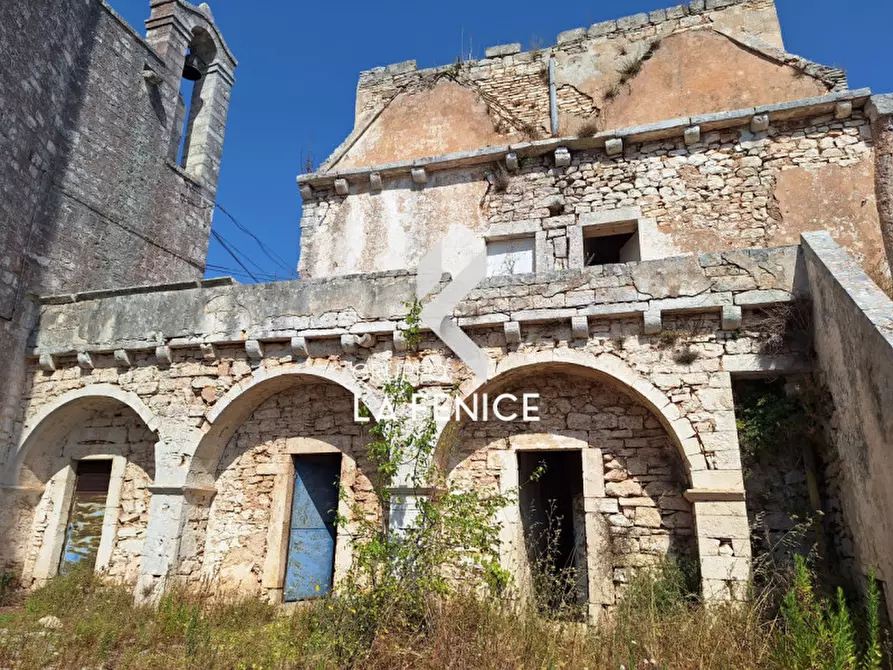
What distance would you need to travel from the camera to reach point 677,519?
5.79 metres

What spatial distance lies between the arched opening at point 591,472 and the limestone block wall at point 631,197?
8.02ft

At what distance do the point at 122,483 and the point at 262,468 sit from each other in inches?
84.1

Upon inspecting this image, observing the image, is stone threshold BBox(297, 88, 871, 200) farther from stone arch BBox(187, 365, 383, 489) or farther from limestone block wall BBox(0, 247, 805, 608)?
stone arch BBox(187, 365, 383, 489)

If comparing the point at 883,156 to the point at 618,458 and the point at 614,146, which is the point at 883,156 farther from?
the point at 618,458

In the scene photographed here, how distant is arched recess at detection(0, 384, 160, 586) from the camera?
25.1 ft

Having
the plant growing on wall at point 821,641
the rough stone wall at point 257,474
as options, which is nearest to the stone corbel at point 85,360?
the rough stone wall at point 257,474

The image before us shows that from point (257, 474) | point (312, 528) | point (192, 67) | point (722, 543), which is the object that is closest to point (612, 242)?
point (722, 543)

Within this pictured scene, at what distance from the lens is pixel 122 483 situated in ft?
25.9

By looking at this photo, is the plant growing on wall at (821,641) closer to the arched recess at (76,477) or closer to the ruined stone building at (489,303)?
the ruined stone building at (489,303)

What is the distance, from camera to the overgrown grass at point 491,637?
390cm

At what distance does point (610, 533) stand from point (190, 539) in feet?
15.9

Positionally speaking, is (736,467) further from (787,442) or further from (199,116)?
(199,116)

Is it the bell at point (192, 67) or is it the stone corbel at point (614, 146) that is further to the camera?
the bell at point (192, 67)

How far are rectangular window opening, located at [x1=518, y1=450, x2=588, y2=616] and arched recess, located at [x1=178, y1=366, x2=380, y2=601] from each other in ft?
6.12
